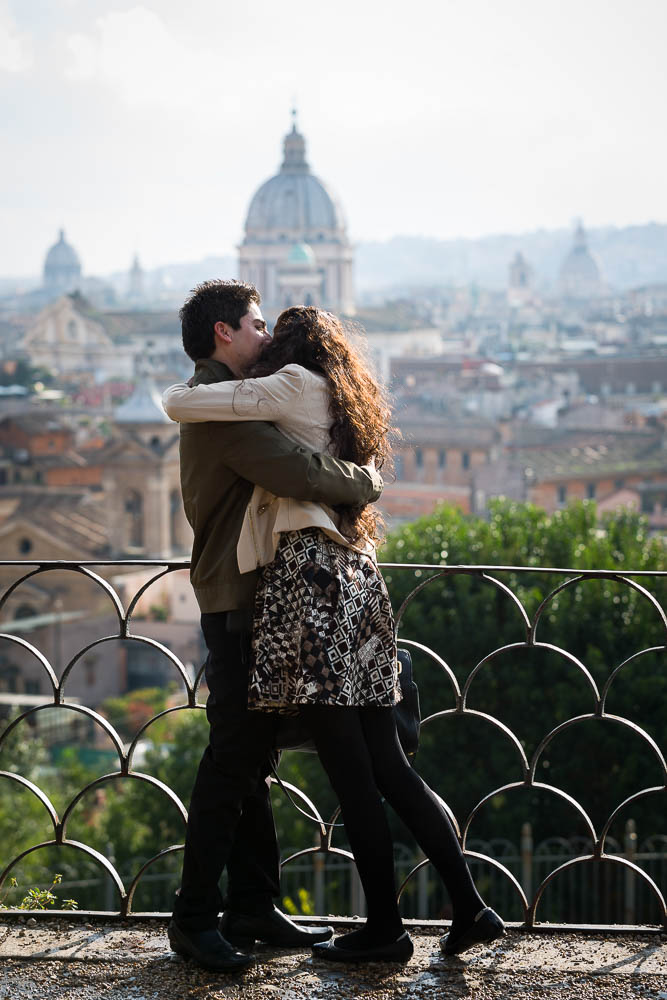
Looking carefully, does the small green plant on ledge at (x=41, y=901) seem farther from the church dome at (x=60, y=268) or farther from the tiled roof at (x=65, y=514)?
the church dome at (x=60, y=268)

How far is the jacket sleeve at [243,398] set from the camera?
5.88 ft

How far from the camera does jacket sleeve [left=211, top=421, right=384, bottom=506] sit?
1.78 metres

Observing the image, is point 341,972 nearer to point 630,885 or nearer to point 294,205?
point 630,885

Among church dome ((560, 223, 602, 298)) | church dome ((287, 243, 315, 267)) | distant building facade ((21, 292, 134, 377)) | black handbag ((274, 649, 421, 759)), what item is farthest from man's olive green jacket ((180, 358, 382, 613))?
church dome ((560, 223, 602, 298))

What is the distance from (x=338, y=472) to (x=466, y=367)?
61747mm

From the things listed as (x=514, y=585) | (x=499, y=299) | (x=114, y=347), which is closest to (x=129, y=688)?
(x=514, y=585)

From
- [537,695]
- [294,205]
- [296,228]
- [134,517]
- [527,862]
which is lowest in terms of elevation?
[527,862]

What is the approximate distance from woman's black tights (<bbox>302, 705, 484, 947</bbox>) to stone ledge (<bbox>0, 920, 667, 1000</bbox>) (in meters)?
0.10

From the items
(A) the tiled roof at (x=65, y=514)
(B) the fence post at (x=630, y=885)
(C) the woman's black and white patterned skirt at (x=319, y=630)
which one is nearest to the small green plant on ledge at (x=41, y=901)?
(C) the woman's black and white patterned skirt at (x=319, y=630)

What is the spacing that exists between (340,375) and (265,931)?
835 millimetres

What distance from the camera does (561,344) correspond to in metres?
77.5

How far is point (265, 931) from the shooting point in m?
1.99

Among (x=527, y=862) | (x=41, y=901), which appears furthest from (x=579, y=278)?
(x=41, y=901)

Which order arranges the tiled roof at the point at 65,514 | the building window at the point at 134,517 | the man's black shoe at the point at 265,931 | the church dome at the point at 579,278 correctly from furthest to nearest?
1. the church dome at the point at 579,278
2. the building window at the point at 134,517
3. the tiled roof at the point at 65,514
4. the man's black shoe at the point at 265,931
